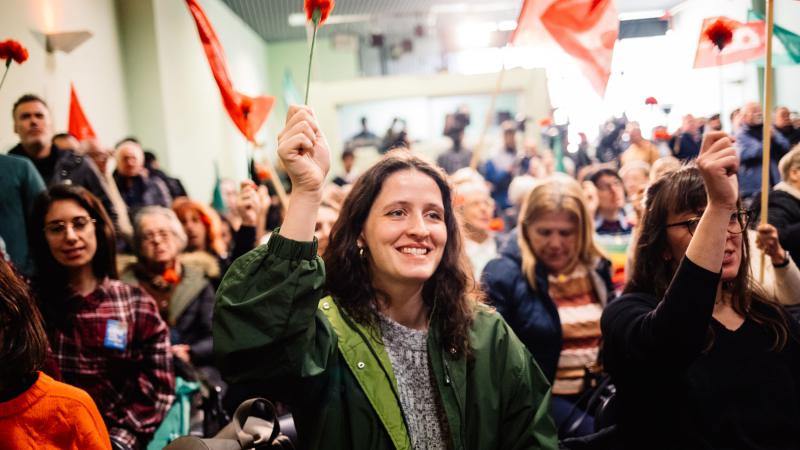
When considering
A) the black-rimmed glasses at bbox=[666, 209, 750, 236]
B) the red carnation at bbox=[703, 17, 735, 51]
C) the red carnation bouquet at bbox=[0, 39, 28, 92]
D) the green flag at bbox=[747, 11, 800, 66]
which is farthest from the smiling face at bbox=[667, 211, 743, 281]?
the red carnation bouquet at bbox=[0, 39, 28, 92]

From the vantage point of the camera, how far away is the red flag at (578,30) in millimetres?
2611

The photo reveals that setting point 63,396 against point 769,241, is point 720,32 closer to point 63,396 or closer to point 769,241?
point 769,241

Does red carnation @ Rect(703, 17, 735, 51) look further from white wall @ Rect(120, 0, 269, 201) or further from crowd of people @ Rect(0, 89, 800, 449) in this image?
white wall @ Rect(120, 0, 269, 201)

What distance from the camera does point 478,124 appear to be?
11086 mm

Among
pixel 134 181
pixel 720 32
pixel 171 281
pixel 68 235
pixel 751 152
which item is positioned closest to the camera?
pixel 720 32

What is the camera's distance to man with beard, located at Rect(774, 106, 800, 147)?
9.92ft

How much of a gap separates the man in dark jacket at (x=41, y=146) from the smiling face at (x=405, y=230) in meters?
1.48

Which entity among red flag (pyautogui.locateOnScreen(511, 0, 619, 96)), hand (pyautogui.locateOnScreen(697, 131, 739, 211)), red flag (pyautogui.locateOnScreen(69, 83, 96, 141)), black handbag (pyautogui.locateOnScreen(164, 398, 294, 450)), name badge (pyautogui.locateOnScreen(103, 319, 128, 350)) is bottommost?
black handbag (pyautogui.locateOnScreen(164, 398, 294, 450))

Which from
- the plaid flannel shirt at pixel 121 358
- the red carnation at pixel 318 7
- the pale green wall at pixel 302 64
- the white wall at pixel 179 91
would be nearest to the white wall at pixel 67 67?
the white wall at pixel 179 91

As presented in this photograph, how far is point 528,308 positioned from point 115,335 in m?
1.49

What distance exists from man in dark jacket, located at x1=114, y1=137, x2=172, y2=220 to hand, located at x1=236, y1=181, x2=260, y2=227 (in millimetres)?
1888

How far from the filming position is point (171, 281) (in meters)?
3.08

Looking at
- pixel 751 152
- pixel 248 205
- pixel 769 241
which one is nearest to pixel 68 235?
pixel 248 205

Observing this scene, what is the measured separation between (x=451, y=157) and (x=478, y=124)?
4.64 metres
